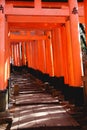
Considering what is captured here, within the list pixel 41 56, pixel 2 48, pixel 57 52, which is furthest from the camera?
pixel 41 56

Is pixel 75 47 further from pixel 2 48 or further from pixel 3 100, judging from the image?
pixel 3 100

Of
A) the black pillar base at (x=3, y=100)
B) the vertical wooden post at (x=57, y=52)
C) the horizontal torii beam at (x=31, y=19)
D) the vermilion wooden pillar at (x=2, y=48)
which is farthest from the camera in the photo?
the vertical wooden post at (x=57, y=52)

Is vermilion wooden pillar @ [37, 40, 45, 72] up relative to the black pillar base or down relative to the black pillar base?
up

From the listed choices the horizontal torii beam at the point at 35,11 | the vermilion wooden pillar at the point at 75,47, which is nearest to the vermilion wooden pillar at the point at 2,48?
the horizontal torii beam at the point at 35,11

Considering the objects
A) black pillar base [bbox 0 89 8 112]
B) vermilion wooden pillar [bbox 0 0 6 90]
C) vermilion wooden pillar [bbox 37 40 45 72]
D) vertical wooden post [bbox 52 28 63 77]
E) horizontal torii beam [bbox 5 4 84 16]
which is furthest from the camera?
vermilion wooden pillar [bbox 37 40 45 72]

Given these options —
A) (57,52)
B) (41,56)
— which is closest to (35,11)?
(57,52)

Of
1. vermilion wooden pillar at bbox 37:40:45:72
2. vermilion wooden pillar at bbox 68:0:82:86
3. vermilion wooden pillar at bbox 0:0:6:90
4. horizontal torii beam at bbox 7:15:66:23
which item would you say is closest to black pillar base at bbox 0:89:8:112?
vermilion wooden pillar at bbox 0:0:6:90

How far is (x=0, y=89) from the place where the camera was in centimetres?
831

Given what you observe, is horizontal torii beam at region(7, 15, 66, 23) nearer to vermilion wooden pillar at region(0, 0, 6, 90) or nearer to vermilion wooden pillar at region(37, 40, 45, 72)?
vermilion wooden pillar at region(0, 0, 6, 90)

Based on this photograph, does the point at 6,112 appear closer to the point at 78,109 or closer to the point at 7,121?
the point at 7,121

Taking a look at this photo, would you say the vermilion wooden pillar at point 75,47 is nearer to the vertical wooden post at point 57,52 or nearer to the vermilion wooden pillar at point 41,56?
the vertical wooden post at point 57,52

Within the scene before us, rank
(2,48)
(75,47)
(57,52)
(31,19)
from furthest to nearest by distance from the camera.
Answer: (57,52)
(31,19)
(75,47)
(2,48)

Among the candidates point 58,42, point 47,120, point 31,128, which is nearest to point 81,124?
point 47,120

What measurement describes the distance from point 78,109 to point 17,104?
3.14 m
